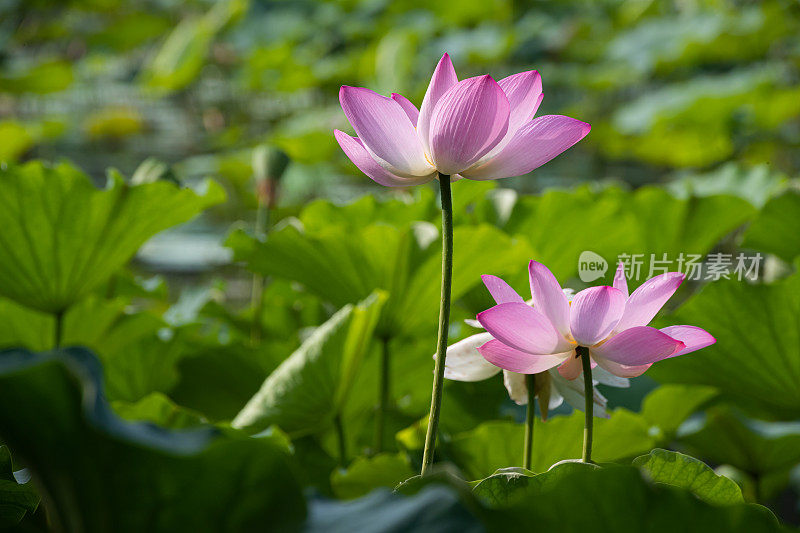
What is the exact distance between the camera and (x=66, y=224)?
1.21 ft

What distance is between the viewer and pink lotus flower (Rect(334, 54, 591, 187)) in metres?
0.18

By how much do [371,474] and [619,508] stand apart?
0.14 meters

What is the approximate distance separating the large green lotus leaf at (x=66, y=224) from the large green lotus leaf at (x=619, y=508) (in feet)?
0.93

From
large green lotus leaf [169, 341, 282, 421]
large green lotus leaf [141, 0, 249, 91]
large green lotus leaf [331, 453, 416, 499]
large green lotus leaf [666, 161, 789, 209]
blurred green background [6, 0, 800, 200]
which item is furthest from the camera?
large green lotus leaf [141, 0, 249, 91]

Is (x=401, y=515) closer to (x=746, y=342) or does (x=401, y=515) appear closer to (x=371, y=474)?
(x=371, y=474)

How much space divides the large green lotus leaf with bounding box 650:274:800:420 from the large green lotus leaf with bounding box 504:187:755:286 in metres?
0.05

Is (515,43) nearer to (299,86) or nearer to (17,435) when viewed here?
(299,86)

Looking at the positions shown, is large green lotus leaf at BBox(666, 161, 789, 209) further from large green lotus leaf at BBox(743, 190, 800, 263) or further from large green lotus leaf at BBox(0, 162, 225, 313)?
large green lotus leaf at BBox(0, 162, 225, 313)

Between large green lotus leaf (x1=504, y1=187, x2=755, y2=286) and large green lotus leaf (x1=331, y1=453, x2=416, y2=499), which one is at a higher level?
large green lotus leaf (x1=504, y1=187, x2=755, y2=286)

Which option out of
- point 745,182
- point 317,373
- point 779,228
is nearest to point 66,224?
point 317,373

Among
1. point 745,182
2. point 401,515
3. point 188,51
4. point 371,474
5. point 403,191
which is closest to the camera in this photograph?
point 401,515

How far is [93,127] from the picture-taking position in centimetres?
265

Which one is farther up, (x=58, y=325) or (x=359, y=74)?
(x=359, y=74)

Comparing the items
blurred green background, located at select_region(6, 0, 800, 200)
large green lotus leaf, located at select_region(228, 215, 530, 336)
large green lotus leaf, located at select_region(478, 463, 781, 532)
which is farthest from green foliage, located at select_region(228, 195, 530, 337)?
blurred green background, located at select_region(6, 0, 800, 200)
